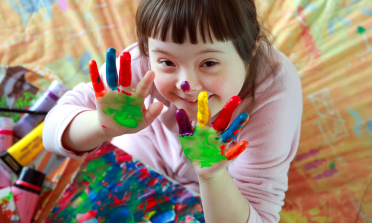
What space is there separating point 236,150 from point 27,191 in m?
0.72

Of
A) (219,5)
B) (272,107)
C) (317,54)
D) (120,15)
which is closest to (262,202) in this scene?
(272,107)

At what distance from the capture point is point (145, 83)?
50 centimetres

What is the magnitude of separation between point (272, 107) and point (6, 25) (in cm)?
112

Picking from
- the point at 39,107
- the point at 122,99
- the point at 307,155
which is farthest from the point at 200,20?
the point at 39,107

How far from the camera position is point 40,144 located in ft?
3.21

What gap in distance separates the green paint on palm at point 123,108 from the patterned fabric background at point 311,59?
614 millimetres

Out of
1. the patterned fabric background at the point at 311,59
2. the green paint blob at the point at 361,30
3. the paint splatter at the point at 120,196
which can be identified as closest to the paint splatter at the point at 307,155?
the patterned fabric background at the point at 311,59

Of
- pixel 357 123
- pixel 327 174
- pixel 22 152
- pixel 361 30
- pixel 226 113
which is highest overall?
pixel 226 113

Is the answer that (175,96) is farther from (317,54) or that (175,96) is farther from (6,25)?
(6,25)

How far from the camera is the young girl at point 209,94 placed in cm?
49

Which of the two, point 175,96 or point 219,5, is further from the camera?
point 175,96

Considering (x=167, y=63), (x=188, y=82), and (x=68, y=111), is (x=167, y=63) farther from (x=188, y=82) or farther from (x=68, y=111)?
(x=68, y=111)

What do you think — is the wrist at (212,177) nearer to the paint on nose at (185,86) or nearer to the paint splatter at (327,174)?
the paint on nose at (185,86)

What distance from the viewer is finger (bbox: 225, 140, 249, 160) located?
474 millimetres
